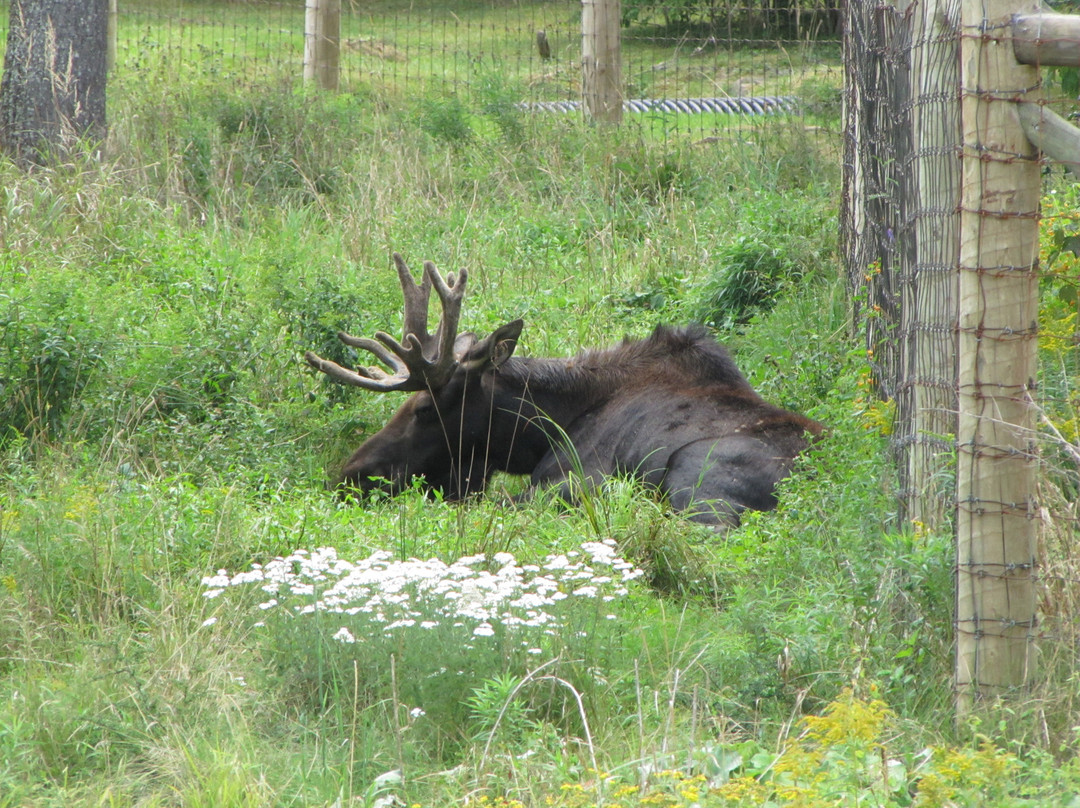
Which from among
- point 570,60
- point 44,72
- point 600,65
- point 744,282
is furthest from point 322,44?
point 744,282

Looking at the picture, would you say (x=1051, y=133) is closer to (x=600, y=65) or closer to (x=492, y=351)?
(x=492, y=351)

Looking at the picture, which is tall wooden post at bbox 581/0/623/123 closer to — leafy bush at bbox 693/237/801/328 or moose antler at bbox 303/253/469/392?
leafy bush at bbox 693/237/801/328

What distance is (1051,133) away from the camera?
3.26 m

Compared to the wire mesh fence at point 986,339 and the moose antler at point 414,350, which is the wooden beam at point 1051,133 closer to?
the wire mesh fence at point 986,339

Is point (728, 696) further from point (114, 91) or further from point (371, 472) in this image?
point (114, 91)

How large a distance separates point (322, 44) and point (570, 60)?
2.86 meters

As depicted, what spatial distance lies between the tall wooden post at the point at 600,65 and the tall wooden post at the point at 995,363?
357 inches

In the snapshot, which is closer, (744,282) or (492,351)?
(492,351)

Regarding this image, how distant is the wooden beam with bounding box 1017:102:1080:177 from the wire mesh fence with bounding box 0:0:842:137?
691 cm

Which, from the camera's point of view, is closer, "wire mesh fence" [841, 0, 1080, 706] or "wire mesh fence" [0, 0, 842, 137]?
"wire mesh fence" [841, 0, 1080, 706]

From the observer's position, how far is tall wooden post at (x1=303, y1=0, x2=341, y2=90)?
14.2m

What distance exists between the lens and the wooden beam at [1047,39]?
323 centimetres

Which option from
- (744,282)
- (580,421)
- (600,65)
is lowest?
(580,421)

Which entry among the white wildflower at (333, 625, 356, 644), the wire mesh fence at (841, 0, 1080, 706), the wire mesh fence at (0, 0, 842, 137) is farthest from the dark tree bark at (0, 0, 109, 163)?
the wire mesh fence at (841, 0, 1080, 706)
